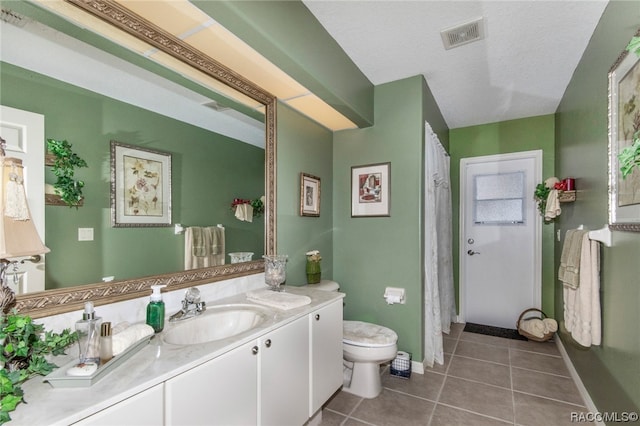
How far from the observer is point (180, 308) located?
1441 millimetres

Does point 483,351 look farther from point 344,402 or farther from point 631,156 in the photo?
point 631,156

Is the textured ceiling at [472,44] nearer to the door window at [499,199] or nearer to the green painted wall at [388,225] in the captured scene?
the green painted wall at [388,225]

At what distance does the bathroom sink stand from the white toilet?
0.91m

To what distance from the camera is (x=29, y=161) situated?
3.16 ft

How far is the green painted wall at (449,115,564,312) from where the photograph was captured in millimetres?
3406

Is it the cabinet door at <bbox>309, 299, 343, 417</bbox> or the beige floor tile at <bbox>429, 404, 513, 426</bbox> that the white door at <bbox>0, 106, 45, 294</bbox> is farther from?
the beige floor tile at <bbox>429, 404, 513, 426</bbox>

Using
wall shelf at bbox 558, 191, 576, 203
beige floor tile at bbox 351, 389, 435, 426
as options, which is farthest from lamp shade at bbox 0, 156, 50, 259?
wall shelf at bbox 558, 191, 576, 203

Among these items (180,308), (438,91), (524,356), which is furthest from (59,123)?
(524,356)

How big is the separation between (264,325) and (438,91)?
2712 mm

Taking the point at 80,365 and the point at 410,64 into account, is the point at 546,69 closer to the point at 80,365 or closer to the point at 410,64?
the point at 410,64

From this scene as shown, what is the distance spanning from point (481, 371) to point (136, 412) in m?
2.70

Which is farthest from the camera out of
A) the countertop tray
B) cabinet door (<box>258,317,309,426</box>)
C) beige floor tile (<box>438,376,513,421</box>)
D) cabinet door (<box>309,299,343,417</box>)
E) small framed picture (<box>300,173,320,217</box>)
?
small framed picture (<box>300,173,320,217</box>)

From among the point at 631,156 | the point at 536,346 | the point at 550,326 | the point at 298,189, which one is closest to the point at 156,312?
the point at 298,189

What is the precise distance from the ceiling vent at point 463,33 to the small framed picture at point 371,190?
102 cm
